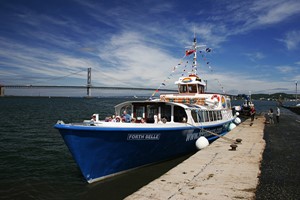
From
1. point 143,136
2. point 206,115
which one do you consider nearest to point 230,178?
point 143,136

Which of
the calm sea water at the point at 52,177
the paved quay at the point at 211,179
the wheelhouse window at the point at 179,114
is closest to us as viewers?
the paved quay at the point at 211,179

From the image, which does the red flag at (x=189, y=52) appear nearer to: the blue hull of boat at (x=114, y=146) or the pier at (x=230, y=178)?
the blue hull of boat at (x=114, y=146)

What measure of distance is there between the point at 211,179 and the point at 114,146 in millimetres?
4327

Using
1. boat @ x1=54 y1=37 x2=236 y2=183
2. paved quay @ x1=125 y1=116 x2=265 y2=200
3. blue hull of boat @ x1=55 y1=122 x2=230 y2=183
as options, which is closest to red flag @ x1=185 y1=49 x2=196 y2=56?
boat @ x1=54 y1=37 x2=236 y2=183

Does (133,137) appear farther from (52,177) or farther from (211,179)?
(52,177)

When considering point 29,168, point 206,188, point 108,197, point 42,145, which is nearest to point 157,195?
point 206,188

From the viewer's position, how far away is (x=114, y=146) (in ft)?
35.0

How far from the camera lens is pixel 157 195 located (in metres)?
6.98

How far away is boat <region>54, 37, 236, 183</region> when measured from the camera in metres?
10.1

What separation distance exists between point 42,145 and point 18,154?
102 inches

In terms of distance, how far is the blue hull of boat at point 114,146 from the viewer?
9.98 meters

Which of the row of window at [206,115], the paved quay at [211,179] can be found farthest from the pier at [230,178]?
the row of window at [206,115]

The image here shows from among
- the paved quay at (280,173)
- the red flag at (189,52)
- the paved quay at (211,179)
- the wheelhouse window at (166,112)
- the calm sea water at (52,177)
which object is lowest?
the calm sea water at (52,177)

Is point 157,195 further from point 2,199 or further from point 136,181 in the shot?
point 2,199
